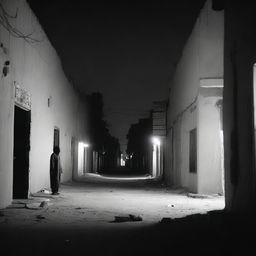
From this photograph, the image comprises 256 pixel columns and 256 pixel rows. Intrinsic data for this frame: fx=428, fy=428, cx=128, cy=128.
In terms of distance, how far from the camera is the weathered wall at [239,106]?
7.49 meters

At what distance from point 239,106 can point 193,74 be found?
8.80 meters

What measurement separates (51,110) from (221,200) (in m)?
8.68

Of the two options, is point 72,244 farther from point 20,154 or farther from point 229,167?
point 20,154

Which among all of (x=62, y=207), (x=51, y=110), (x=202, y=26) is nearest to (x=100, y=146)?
(x=51, y=110)

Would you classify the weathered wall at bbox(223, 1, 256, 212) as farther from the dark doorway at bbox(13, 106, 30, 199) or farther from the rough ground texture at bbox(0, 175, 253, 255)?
the dark doorway at bbox(13, 106, 30, 199)

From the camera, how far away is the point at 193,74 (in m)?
16.8

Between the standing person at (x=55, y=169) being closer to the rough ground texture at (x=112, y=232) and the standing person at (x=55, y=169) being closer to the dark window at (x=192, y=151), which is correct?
the rough ground texture at (x=112, y=232)

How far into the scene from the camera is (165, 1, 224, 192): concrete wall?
1527 centimetres

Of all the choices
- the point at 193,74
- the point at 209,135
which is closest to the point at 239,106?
the point at 209,135

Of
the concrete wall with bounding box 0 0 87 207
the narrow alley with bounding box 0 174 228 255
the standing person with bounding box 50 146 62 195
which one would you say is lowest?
the narrow alley with bounding box 0 174 228 255

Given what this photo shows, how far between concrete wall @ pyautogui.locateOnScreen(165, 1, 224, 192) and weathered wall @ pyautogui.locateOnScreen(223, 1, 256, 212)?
6066mm

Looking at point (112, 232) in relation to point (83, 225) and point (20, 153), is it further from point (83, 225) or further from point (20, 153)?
point (20, 153)

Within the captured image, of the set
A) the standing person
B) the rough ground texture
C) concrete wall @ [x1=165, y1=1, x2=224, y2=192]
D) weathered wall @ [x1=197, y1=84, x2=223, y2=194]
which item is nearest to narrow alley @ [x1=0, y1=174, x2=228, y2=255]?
the rough ground texture

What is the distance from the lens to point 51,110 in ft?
61.1
